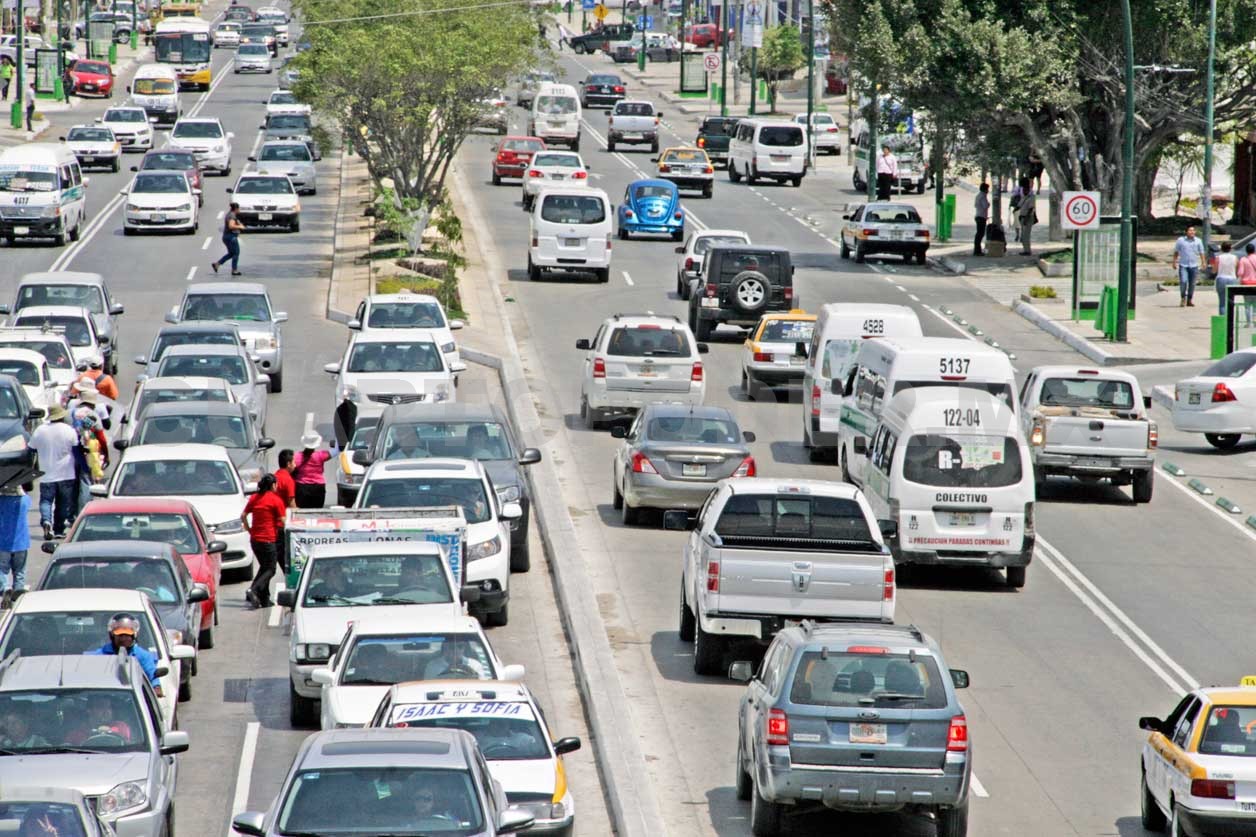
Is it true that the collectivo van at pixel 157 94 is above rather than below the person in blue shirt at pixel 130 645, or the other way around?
above

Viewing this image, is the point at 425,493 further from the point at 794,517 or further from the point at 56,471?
the point at 56,471

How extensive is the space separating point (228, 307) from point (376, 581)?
61.1 feet

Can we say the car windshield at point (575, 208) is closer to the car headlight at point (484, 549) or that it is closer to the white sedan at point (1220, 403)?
the white sedan at point (1220, 403)

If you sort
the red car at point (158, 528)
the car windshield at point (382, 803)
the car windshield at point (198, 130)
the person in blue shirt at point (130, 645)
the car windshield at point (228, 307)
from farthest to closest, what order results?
the car windshield at point (198, 130) → the car windshield at point (228, 307) → the red car at point (158, 528) → the person in blue shirt at point (130, 645) → the car windshield at point (382, 803)

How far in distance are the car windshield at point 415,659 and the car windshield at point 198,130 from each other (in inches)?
2108

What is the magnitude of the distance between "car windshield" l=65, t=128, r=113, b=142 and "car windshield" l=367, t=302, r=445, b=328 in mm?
34609

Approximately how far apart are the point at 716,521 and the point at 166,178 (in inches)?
1478

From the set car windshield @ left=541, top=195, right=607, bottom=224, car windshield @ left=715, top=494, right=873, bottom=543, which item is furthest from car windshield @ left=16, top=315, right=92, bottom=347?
car windshield @ left=715, top=494, right=873, bottom=543

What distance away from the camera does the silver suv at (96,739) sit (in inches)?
530

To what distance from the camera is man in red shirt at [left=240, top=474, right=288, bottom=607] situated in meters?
22.1

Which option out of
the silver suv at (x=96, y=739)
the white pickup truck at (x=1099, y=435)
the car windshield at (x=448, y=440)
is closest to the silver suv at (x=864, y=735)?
the silver suv at (x=96, y=739)

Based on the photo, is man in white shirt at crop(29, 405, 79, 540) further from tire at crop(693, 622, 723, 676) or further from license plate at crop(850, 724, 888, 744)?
license plate at crop(850, 724, 888, 744)

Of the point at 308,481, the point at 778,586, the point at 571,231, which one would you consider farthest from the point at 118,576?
the point at 571,231

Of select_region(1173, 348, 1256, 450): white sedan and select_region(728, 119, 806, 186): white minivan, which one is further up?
select_region(728, 119, 806, 186): white minivan
